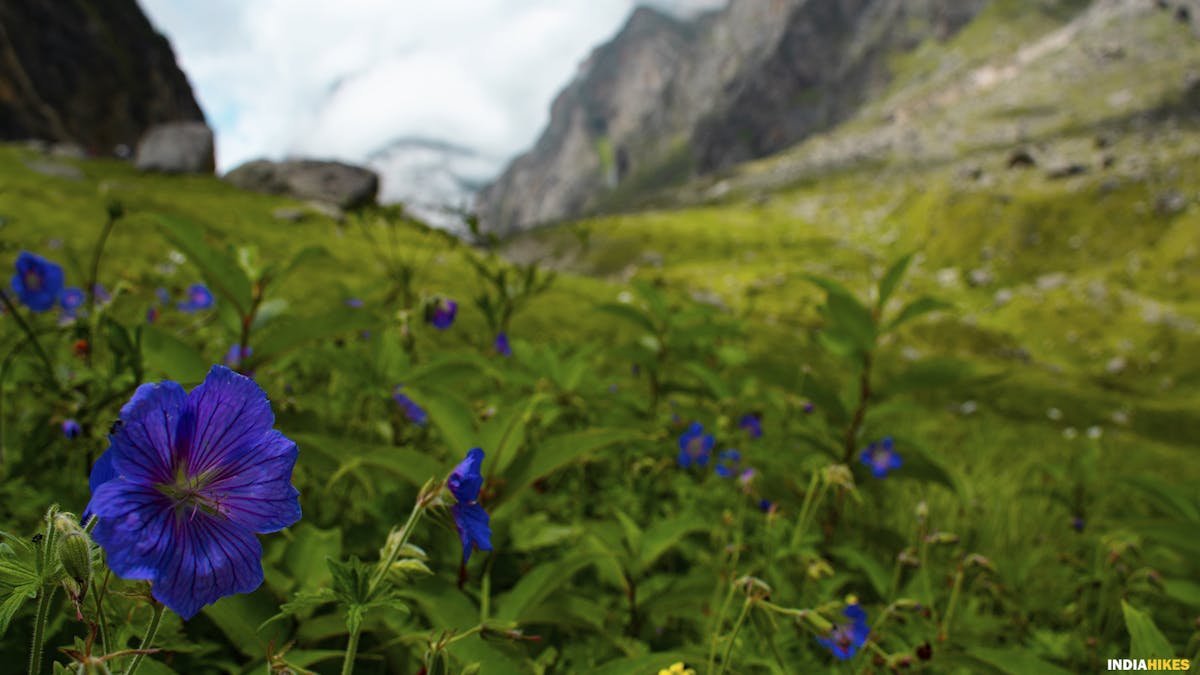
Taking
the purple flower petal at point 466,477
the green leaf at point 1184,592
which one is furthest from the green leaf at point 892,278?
the purple flower petal at point 466,477

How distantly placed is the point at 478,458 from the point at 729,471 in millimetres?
1824

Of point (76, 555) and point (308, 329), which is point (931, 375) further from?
point (76, 555)

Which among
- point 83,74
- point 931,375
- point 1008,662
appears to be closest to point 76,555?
point 1008,662

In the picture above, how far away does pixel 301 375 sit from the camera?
9.57 ft

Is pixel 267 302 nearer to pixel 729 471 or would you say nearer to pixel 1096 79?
pixel 729 471

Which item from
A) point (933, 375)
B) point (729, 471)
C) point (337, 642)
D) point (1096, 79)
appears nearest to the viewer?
point (337, 642)

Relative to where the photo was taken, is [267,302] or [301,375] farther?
[301,375]

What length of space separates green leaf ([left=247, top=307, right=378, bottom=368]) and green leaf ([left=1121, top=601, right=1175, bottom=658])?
1846 millimetres

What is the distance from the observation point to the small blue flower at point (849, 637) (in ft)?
4.91

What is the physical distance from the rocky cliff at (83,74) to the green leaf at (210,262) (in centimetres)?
3951

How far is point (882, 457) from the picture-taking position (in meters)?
2.62

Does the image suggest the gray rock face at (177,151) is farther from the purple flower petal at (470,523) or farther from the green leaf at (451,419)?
the purple flower petal at (470,523)

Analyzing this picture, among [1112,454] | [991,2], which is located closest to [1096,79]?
[991,2]

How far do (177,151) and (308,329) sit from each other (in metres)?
19.0
